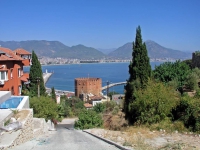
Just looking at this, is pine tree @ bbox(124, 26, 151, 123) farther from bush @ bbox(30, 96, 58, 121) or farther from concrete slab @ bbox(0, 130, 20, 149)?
concrete slab @ bbox(0, 130, 20, 149)

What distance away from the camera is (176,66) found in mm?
23750

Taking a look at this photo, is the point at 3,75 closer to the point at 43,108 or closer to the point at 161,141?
the point at 43,108

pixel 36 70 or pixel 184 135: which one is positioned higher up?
pixel 36 70

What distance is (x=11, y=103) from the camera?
12875 millimetres

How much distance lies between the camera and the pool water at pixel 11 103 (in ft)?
40.7

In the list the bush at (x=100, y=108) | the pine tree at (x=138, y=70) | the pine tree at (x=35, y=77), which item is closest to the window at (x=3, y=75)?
the pine tree at (x=35, y=77)

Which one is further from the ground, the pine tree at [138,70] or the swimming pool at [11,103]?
the pine tree at [138,70]

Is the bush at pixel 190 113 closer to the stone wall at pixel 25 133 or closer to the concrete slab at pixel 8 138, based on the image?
the stone wall at pixel 25 133

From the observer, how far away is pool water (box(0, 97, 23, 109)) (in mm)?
12414

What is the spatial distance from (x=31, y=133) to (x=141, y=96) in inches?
218

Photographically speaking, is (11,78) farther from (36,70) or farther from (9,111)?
(9,111)

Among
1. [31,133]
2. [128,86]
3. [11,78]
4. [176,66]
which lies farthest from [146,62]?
[31,133]

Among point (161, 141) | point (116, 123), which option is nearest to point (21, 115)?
point (161, 141)

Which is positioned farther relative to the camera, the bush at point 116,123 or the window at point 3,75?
the window at point 3,75
